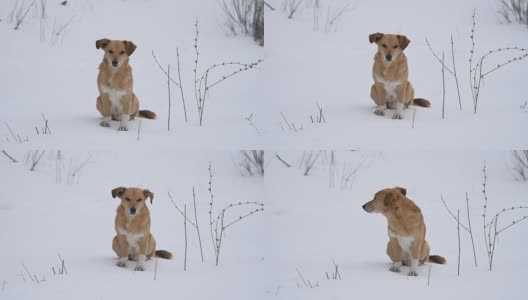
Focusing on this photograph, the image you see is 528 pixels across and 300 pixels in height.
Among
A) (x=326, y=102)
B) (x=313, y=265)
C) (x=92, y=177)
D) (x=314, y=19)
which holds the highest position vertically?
(x=314, y=19)

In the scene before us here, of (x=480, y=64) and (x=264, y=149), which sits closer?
(x=264, y=149)

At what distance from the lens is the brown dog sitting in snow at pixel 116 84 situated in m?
4.28

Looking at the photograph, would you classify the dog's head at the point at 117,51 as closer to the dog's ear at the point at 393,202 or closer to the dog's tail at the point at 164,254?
the dog's tail at the point at 164,254

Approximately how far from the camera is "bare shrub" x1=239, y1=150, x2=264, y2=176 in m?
4.25

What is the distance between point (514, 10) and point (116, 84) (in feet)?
5.19

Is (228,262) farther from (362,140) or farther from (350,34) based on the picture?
(350,34)

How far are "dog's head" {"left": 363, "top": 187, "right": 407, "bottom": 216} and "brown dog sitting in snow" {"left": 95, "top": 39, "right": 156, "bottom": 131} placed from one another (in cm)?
98

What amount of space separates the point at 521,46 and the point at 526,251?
81 centimetres

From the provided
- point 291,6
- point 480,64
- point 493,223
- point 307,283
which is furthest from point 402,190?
point 291,6

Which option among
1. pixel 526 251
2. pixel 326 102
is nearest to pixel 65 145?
pixel 326 102

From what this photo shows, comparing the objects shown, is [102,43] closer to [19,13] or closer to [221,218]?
[19,13]

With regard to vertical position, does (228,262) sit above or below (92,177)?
below

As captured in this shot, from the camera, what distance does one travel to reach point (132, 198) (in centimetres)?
426

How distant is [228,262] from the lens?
168 inches
